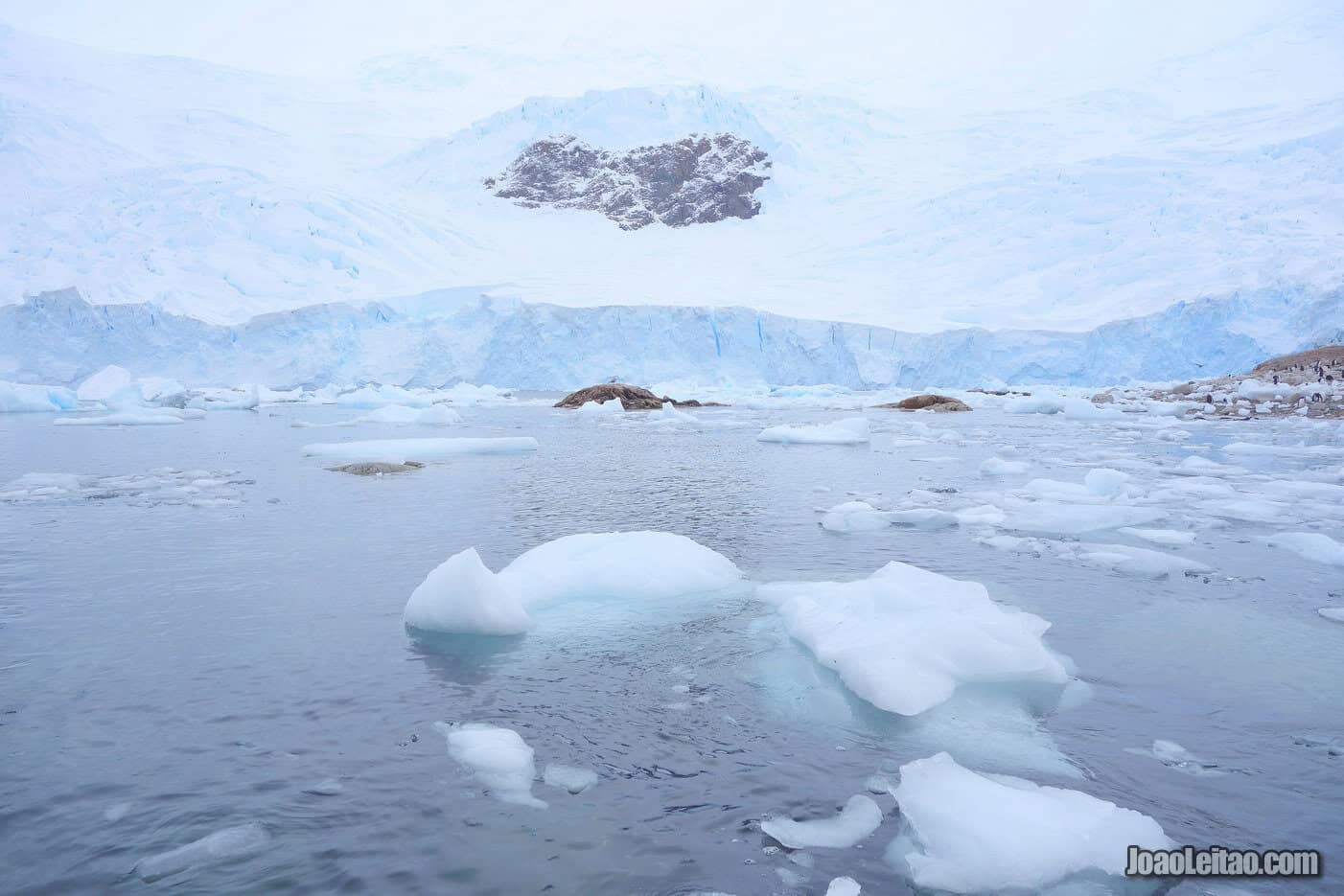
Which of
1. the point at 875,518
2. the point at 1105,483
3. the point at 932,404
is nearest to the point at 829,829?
the point at 875,518

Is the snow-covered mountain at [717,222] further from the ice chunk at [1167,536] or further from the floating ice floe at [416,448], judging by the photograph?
the ice chunk at [1167,536]

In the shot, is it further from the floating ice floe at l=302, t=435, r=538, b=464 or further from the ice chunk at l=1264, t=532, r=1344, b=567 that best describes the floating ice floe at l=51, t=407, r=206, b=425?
the ice chunk at l=1264, t=532, r=1344, b=567

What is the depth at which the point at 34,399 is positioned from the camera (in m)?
20.1

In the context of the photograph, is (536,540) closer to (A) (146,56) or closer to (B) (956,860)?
(B) (956,860)

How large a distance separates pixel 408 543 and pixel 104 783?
3.47 m

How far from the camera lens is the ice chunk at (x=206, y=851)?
2.22m

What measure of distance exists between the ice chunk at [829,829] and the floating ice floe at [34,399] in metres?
23.4

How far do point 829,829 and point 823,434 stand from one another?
10941mm

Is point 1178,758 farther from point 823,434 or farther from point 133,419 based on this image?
point 133,419

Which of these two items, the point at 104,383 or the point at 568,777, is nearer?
the point at 568,777

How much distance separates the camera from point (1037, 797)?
249 centimetres

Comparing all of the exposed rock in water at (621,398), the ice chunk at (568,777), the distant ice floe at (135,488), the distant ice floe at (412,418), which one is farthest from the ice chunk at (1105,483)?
the exposed rock in water at (621,398)

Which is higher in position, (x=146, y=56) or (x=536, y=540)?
(x=146, y=56)

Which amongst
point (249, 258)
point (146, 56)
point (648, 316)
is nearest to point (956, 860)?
point (648, 316)
